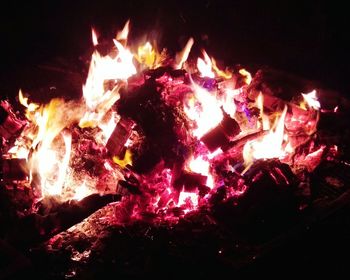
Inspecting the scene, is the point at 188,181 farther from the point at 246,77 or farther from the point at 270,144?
the point at 246,77

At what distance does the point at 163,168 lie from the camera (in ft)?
12.4

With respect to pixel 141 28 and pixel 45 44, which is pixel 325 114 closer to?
pixel 141 28

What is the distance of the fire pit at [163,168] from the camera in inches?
129

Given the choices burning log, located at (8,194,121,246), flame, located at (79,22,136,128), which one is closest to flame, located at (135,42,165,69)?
flame, located at (79,22,136,128)

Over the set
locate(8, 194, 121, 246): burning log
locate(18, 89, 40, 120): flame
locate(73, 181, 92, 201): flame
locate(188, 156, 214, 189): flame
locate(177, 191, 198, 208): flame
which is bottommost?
locate(8, 194, 121, 246): burning log

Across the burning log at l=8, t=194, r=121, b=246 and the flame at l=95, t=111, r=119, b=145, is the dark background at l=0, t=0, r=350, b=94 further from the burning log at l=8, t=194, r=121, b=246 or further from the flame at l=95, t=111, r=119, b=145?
the burning log at l=8, t=194, r=121, b=246

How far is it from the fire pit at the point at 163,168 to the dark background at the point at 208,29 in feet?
5.61

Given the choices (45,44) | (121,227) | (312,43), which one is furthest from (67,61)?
(312,43)

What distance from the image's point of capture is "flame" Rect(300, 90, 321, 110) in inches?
177

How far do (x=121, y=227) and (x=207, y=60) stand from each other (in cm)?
248

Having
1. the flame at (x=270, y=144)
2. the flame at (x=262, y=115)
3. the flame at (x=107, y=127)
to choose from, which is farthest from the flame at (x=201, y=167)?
the flame at (x=107, y=127)

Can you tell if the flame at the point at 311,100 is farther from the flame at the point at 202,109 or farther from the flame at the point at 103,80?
the flame at the point at 103,80

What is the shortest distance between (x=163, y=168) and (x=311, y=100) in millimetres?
1966

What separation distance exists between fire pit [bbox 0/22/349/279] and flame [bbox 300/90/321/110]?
2 cm
